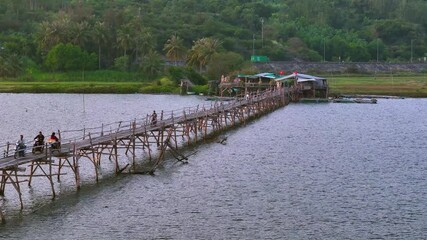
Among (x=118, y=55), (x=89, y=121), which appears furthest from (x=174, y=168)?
(x=118, y=55)

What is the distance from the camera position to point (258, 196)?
151ft

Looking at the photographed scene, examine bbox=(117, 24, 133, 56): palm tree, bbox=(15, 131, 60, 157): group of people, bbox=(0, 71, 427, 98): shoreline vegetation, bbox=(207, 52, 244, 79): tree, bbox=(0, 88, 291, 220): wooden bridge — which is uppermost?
bbox=(117, 24, 133, 56): palm tree

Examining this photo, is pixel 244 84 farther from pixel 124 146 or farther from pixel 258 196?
pixel 258 196

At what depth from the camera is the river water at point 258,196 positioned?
1506 inches

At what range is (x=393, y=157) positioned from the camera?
211 feet

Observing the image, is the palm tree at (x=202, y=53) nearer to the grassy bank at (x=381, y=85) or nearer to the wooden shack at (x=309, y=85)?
the grassy bank at (x=381, y=85)

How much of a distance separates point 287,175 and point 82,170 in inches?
559

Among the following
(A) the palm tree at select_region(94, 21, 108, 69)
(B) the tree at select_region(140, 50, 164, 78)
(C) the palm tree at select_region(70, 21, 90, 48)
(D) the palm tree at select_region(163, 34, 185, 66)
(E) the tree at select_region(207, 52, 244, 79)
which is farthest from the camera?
(D) the palm tree at select_region(163, 34, 185, 66)

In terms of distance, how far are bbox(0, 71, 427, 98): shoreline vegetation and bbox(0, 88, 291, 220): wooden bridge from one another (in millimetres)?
42843

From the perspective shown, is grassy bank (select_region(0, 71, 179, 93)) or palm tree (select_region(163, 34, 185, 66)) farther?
palm tree (select_region(163, 34, 185, 66))

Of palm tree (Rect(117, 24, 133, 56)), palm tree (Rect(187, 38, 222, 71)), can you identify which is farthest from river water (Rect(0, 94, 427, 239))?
palm tree (Rect(117, 24, 133, 56))

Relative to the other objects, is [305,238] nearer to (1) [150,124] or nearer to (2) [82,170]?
(2) [82,170]

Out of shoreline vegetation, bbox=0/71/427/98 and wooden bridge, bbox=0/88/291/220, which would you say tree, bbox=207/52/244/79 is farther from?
wooden bridge, bbox=0/88/291/220

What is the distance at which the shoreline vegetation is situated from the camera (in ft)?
475
